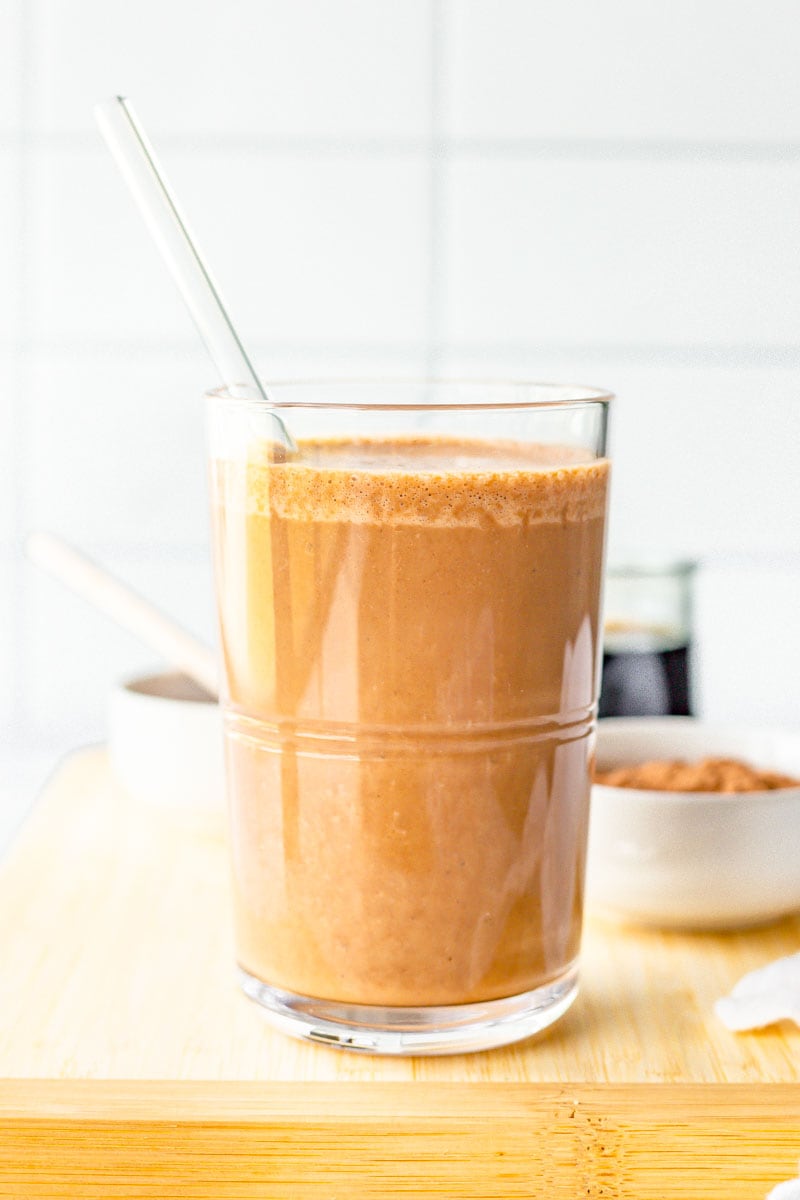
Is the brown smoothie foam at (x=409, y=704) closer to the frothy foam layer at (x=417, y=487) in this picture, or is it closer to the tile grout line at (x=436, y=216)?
the frothy foam layer at (x=417, y=487)

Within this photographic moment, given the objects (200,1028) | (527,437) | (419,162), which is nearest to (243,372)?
(527,437)

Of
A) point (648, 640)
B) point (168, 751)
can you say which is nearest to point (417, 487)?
point (168, 751)

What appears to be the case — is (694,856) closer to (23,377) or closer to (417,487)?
(417,487)

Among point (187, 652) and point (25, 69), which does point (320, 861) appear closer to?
point (187, 652)

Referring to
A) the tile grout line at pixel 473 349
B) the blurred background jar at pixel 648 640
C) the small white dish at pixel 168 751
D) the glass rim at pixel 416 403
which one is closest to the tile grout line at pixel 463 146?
the tile grout line at pixel 473 349

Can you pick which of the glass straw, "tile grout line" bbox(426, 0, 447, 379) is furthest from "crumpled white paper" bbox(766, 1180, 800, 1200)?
"tile grout line" bbox(426, 0, 447, 379)

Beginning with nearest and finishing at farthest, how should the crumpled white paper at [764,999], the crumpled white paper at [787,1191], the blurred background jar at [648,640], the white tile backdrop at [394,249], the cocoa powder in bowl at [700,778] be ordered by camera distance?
the crumpled white paper at [787,1191], the crumpled white paper at [764,999], the cocoa powder in bowl at [700,778], the blurred background jar at [648,640], the white tile backdrop at [394,249]
